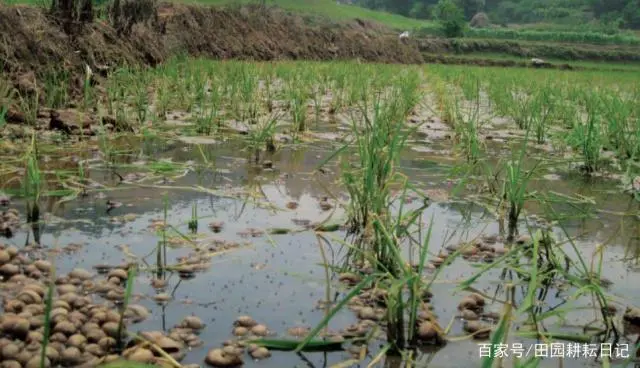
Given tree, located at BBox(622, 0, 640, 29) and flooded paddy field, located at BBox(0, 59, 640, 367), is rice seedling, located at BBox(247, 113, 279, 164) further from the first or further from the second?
tree, located at BBox(622, 0, 640, 29)

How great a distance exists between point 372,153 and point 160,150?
7.09ft

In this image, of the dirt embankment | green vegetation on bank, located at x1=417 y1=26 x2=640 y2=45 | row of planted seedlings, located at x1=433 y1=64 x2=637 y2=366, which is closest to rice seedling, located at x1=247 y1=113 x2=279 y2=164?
row of planted seedlings, located at x1=433 y1=64 x2=637 y2=366

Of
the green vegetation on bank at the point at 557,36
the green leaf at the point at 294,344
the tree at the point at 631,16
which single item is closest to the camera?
the green leaf at the point at 294,344

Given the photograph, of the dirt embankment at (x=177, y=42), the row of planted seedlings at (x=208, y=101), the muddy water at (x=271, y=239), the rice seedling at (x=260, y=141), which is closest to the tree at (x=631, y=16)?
the dirt embankment at (x=177, y=42)

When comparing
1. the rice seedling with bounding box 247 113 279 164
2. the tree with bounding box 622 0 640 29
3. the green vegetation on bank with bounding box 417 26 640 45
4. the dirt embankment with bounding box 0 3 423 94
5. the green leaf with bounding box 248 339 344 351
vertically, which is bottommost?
the green leaf with bounding box 248 339 344 351

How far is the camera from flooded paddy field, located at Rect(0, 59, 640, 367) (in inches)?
72.4

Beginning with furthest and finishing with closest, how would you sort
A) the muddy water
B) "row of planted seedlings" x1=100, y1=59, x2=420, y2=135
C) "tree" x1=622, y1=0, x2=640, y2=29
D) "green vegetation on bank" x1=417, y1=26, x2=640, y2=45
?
"tree" x1=622, y1=0, x2=640, y2=29 → "green vegetation on bank" x1=417, y1=26, x2=640, y2=45 → "row of planted seedlings" x1=100, y1=59, x2=420, y2=135 → the muddy water

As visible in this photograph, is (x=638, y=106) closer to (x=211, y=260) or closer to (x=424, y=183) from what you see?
(x=424, y=183)

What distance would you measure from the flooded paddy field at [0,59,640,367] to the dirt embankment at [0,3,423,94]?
1.34m

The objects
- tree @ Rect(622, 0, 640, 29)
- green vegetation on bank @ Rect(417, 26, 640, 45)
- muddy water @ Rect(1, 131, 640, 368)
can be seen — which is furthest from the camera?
tree @ Rect(622, 0, 640, 29)

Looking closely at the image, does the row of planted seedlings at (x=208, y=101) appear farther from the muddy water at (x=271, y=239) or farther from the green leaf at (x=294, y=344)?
the green leaf at (x=294, y=344)

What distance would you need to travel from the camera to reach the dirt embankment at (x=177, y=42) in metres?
5.98

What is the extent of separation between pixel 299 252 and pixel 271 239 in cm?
16

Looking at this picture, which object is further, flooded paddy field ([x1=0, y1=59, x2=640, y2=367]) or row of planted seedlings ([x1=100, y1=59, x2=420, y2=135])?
row of planted seedlings ([x1=100, y1=59, x2=420, y2=135])
